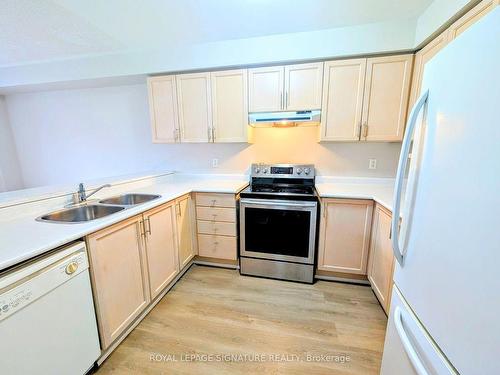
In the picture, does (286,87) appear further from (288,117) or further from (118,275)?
(118,275)

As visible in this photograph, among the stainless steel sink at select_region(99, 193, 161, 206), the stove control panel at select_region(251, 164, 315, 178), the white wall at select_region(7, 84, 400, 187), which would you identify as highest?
the white wall at select_region(7, 84, 400, 187)

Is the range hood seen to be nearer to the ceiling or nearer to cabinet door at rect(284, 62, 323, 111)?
cabinet door at rect(284, 62, 323, 111)

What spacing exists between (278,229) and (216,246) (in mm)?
730

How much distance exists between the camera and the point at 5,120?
3443 millimetres

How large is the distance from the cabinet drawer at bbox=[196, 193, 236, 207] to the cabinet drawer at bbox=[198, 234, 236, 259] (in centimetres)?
37

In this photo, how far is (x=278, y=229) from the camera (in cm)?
219

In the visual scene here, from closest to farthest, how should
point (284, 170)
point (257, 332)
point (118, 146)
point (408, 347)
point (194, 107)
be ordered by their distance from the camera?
point (408, 347) → point (257, 332) → point (194, 107) → point (284, 170) → point (118, 146)

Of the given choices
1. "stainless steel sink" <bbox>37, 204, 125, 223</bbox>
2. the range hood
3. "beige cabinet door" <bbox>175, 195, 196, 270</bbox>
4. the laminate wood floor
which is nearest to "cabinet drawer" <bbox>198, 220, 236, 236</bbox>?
"beige cabinet door" <bbox>175, 195, 196, 270</bbox>

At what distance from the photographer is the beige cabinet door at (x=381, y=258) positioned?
165 cm

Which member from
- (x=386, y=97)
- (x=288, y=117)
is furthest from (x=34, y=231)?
(x=386, y=97)

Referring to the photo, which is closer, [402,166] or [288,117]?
[402,166]

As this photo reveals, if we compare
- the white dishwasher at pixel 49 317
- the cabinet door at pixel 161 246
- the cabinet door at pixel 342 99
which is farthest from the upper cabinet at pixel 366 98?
the white dishwasher at pixel 49 317

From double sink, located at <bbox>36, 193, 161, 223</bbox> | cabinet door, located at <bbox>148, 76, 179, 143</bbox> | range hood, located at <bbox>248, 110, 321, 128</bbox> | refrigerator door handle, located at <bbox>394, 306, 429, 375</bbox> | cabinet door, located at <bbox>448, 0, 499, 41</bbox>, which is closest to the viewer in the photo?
refrigerator door handle, located at <bbox>394, 306, 429, 375</bbox>

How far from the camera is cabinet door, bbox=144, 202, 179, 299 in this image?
5.70 feet
